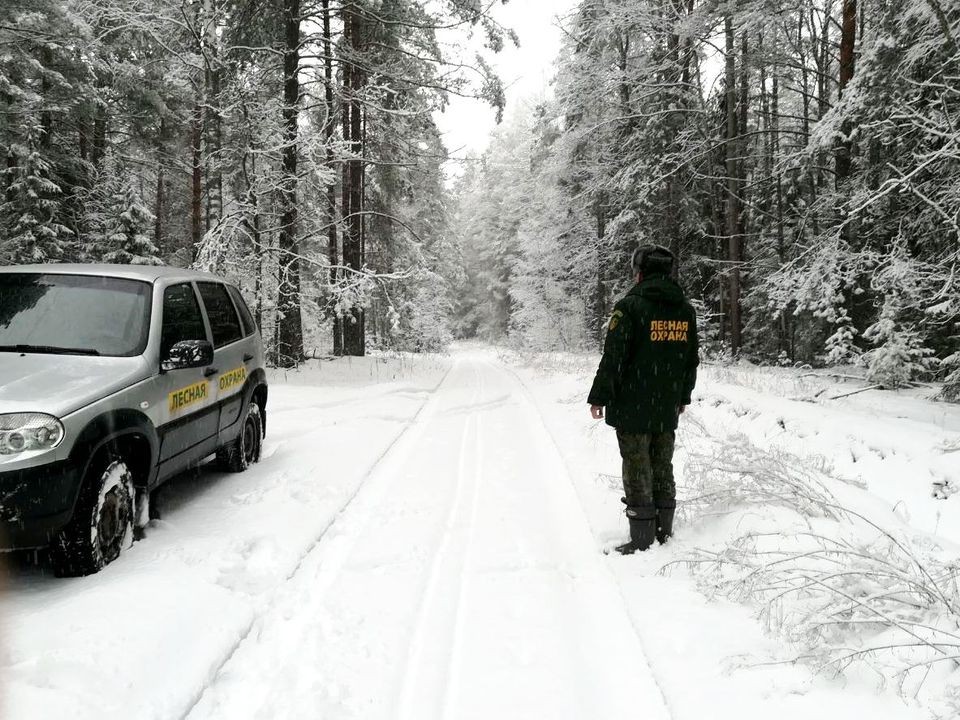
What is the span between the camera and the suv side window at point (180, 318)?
4.73 meters

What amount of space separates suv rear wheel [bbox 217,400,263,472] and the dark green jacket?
13.2ft

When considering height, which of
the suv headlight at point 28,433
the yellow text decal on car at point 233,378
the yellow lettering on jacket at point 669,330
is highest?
the yellow lettering on jacket at point 669,330

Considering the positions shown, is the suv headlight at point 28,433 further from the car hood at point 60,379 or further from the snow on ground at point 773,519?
the snow on ground at point 773,519

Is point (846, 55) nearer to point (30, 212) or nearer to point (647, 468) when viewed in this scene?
point (647, 468)

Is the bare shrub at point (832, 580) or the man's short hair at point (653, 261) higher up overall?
the man's short hair at point (653, 261)

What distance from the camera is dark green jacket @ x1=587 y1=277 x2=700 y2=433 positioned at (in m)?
4.21

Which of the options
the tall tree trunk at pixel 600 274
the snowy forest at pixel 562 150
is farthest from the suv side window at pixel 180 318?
the tall tree trunk at pixel 600 274

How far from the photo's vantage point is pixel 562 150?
931 inches

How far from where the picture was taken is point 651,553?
4238 millimetres

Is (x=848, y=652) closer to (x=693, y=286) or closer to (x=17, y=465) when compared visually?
(x=17, y=465)

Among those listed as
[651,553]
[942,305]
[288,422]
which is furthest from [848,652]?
[288,422]

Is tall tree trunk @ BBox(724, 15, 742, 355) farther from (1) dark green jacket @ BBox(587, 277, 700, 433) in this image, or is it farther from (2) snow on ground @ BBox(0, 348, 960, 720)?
(1) dark green jacket @ BBox(587, 277, 700, 433)

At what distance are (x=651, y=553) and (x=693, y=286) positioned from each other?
65.4 ft

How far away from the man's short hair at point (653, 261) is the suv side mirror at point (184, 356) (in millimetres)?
3527
